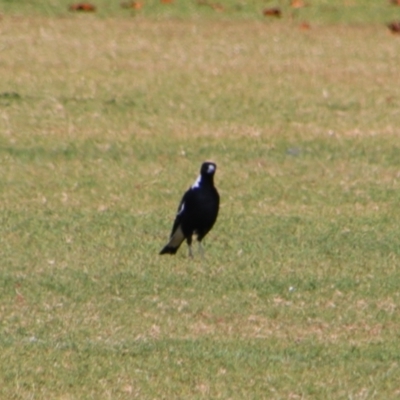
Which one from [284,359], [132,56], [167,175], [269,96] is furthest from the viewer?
[132,56]

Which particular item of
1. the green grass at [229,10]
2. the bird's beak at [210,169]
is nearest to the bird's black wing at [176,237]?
the bird's beak at [210,169]

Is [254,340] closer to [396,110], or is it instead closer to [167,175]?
[167,175]

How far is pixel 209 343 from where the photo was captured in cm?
653

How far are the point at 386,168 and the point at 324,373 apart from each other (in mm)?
5227

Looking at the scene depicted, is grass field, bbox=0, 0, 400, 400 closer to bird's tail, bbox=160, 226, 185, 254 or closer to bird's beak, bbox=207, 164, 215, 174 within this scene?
bird's tail, bbox=160, 226, 185, 254

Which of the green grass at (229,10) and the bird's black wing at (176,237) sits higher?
the green grass at (229,10)

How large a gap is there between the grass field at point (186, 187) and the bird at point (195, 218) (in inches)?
4.9

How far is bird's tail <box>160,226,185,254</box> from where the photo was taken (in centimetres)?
833

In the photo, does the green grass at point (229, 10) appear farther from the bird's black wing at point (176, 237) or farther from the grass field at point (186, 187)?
the bird's black wing at point (176, 237)

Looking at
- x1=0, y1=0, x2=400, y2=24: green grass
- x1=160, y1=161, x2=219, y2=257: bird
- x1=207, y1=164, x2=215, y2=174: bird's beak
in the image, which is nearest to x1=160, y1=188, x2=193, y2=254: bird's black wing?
x1=160, y1=161, x2=219, y2=257: bird

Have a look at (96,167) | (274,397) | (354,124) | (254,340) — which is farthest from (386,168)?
(274,397)

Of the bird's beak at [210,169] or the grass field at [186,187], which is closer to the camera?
the grass field at [186,187]

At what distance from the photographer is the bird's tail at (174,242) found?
8.33 meters

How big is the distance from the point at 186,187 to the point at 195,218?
2.05 meters
